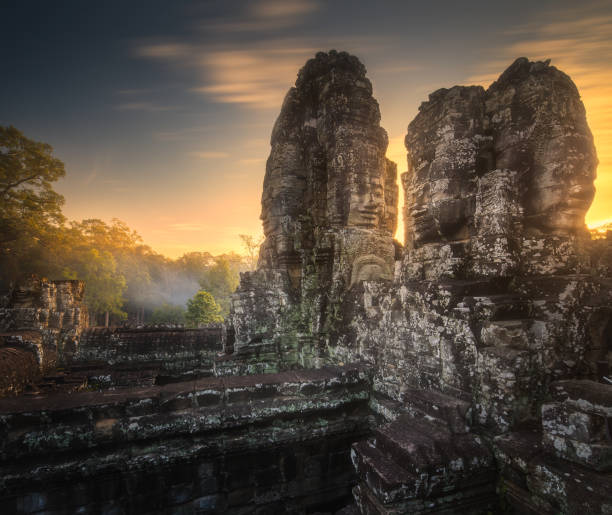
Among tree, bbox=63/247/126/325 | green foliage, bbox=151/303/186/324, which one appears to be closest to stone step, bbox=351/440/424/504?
tree, bbox=63/247/126/325

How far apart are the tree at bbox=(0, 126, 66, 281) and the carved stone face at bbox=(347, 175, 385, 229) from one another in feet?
63.2

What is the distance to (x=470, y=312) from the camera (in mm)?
2318

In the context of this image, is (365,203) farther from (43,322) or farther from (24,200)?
(24,200)

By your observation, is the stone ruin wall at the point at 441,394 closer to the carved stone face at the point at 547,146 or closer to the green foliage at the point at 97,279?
the carved stone face at the point at 547,146

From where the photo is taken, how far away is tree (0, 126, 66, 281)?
50.9 ft

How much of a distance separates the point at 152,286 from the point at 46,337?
36.1 m

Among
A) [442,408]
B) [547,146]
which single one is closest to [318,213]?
[547,146]

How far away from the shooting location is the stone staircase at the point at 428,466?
1762 millimetres

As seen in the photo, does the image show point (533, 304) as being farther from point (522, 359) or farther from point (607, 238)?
point (607, 238)

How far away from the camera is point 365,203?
5297mm

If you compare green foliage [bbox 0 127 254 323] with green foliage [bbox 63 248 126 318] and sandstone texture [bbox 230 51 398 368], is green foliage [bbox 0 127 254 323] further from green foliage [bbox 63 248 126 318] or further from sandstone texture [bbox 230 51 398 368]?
sandstone texture [bbox 230 51 398 368]

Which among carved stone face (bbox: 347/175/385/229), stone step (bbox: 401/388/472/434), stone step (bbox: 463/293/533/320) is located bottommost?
stone step (bbox: 401/388/472/434)

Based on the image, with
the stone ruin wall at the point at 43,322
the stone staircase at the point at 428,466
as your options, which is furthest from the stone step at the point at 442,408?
the stone ruin wall at the point at 43,322

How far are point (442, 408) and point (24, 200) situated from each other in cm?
2216
